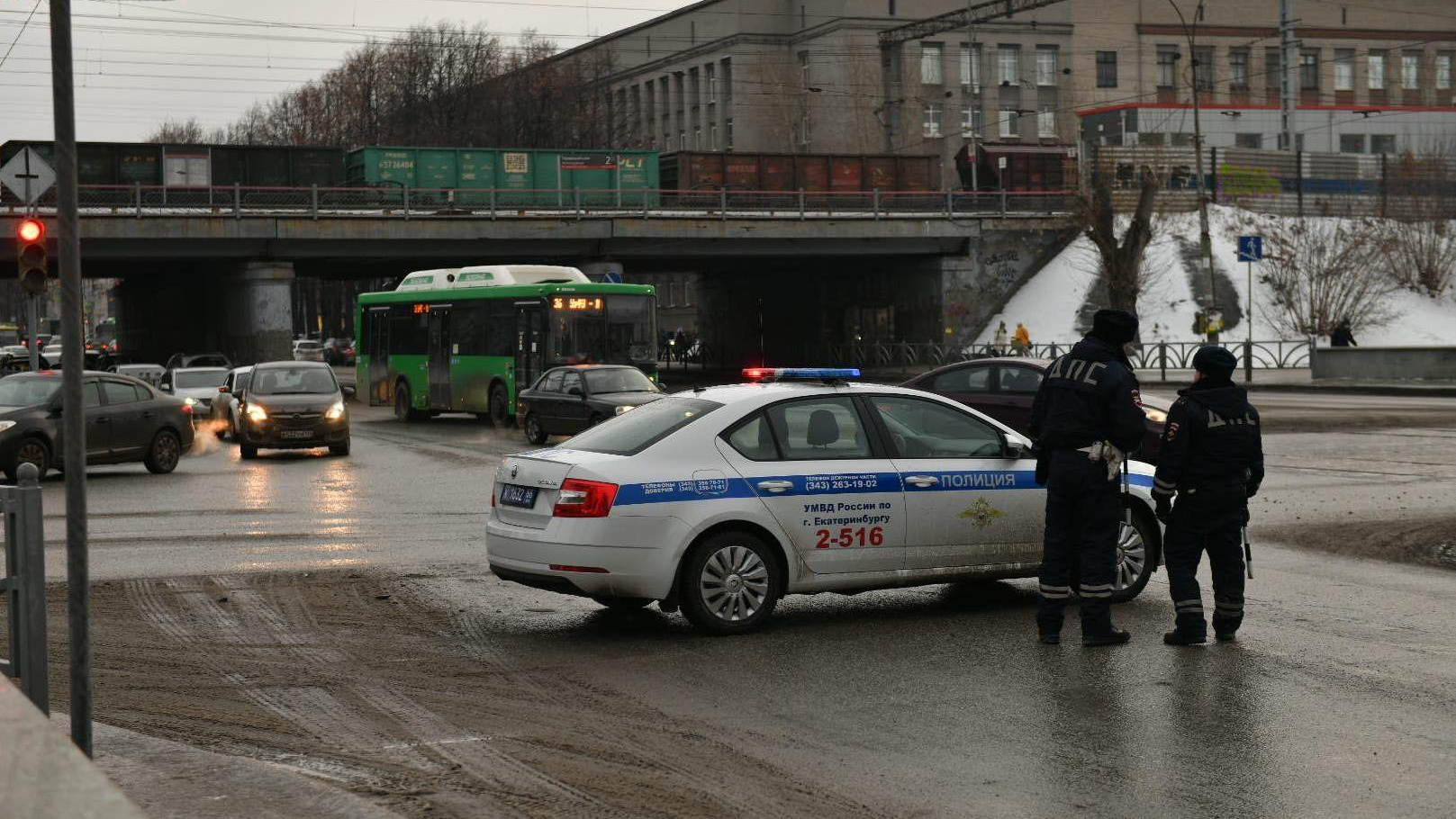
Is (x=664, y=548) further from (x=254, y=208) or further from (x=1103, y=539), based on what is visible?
(x=254, y=208)

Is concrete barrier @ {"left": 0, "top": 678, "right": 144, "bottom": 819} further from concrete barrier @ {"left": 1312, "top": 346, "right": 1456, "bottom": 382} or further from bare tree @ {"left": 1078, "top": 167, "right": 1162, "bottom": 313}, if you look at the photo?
bare tree @ {"left": 1078, "top": 167, "right": 1162, "bottom": 313}

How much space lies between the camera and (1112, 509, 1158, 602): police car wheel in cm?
1088

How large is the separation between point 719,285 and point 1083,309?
21560 millimetres

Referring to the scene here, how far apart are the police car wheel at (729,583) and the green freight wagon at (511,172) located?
50.2 m

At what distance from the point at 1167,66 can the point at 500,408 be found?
3052 inches

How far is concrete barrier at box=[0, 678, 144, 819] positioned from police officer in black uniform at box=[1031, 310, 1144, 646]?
19.6 feet

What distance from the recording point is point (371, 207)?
180 feet

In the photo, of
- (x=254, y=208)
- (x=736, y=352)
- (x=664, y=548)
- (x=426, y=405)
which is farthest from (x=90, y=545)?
(x=736, y=352)

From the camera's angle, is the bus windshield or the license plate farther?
the bus windshield

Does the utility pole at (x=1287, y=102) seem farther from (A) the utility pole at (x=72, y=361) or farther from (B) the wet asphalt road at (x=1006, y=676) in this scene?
(A) the utility pole at (x=72, y=361)

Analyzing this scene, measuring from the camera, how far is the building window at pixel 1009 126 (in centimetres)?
9762

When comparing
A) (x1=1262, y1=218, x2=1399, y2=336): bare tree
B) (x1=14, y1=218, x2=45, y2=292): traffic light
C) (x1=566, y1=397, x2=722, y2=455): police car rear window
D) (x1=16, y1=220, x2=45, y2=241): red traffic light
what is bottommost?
(x1=566, y1=397, x2=722, y2=455): police car rear window

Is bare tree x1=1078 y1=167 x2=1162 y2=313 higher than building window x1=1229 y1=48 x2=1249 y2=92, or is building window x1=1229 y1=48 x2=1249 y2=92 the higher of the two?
building window x1=1229 y1=48 x2=1249 y2=92

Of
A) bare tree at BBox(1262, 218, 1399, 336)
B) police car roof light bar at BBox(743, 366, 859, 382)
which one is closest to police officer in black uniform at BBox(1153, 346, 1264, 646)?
police car roof light bar at BBox(743, 366, 859, 382)
